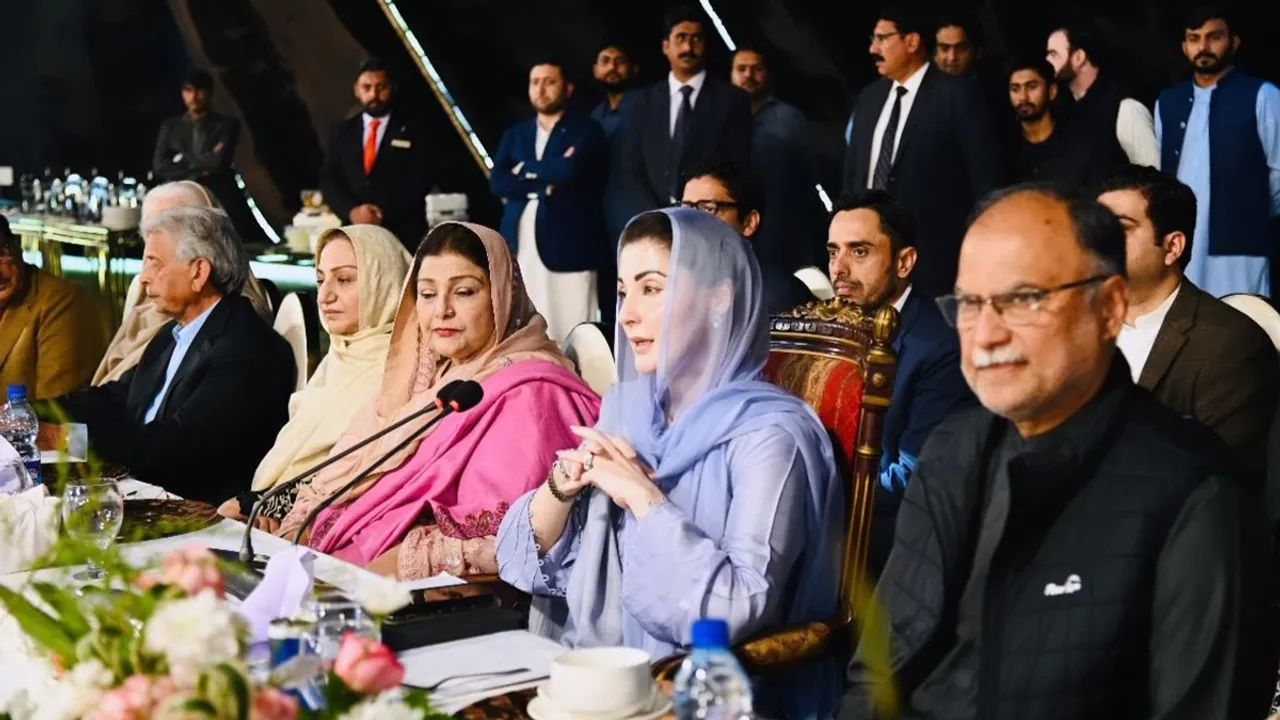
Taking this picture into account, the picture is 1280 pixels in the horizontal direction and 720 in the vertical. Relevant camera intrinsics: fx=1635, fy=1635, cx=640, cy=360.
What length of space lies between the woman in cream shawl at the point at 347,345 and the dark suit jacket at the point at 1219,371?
1613 mm

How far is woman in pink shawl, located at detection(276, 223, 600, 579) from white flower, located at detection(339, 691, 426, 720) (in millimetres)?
1596

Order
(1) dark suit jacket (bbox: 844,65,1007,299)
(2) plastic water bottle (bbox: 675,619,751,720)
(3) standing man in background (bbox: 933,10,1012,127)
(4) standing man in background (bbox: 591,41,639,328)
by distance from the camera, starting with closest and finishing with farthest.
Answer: (2) plastic water bottle (bbox: 675,619,751,720), (1) dark suit jacket (bbox: 844,65,1007,299), (3) standing man in background (bbox: 933,10,1012,127), (4) standing man in background (bbox: 591,41,639,328)

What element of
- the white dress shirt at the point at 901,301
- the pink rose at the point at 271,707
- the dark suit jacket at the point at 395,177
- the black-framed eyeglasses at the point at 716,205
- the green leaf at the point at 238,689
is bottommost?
the pink rose at the point at 271,707

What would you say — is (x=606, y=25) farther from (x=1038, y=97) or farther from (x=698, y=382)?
(x=698, y=382)

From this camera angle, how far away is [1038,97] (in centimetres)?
562

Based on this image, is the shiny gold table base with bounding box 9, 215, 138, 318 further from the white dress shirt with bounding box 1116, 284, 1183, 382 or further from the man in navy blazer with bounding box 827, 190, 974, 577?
the white dress shirt with bounding box 1116, 284, 1183, 382

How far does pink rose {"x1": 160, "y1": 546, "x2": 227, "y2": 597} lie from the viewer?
1.29 meters

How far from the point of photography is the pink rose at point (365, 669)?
3.88 feet

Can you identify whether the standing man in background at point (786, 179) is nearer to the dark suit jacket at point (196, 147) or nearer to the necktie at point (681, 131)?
the necktie at point (681, 131)

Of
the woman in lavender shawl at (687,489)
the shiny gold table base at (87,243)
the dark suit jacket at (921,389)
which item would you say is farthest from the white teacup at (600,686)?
the shiny gold table base at (87,243)

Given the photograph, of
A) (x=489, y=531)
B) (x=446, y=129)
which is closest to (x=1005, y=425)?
(x=489, y=531)

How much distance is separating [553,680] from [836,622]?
0.75m

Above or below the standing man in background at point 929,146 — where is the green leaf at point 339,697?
below

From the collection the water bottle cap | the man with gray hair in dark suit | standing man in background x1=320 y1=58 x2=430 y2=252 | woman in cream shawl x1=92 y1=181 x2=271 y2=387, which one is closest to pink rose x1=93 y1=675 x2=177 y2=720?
the water bottle cap
